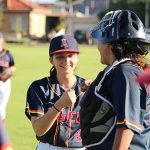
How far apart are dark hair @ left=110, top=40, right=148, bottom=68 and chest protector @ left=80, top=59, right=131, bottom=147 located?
0.08 meters

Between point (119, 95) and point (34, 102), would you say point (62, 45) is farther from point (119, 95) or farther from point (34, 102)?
point (119, 95)

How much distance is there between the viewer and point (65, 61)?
4273mm

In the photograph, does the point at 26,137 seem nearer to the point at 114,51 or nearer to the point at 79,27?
the point at 114,51

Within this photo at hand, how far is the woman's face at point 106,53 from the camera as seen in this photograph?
3.10 meters

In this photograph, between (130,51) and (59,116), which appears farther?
(59,116)

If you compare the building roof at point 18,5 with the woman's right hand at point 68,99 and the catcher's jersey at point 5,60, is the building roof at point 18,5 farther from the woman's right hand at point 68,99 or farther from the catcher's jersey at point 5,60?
the woman's right hand at point 68,99

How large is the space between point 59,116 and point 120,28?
1.47 m

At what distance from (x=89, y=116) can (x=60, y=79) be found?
137 cm

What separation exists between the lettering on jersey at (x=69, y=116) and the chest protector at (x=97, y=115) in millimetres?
1137

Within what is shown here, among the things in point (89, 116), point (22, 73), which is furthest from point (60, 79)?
point (22, 73)

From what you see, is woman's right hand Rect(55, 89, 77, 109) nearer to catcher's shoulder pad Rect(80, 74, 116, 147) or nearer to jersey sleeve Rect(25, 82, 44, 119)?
catcher's shoulder pad Rect(80, 74, 116, 147)

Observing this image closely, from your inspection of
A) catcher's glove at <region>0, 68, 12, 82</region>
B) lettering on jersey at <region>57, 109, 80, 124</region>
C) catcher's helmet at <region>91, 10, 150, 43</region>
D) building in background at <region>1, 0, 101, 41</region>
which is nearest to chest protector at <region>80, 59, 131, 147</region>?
catcher's helmet at <region>91, 10, 150, 43</region>

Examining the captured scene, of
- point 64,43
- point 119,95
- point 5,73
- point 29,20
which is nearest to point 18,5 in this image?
point 29,20

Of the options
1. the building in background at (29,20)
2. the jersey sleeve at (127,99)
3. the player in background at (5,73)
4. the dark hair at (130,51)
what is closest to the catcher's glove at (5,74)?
the player in background at (5,73)
